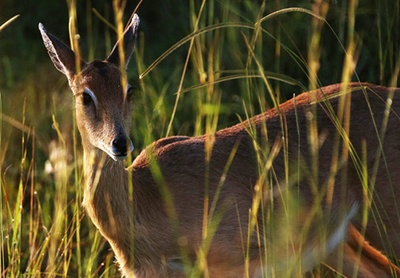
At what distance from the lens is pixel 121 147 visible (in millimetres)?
4922

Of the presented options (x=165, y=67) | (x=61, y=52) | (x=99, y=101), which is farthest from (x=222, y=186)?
(x=165, y=67)

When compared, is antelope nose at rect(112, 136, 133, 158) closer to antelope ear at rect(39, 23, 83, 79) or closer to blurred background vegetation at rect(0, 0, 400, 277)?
antelope ear at rect(39, 23, 83, 79)

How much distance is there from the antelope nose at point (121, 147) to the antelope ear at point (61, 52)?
736 mm

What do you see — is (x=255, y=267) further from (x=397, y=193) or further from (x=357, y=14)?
(x=357, y=14)

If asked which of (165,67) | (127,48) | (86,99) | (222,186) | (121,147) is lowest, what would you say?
(165,67)

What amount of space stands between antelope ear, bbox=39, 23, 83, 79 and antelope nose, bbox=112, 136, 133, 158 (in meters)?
0.74

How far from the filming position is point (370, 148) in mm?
5699

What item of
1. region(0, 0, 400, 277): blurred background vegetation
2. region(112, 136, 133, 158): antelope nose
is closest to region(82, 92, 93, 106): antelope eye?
region(112, 136, 133, 158): antelope nose

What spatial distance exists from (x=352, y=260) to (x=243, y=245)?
1088mm

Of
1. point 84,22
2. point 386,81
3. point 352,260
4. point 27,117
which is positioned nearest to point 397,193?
point 352,260

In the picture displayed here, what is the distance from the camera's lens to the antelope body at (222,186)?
5.29 metres

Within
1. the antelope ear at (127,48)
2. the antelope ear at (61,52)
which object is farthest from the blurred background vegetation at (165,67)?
the antelope ear at (61,52)

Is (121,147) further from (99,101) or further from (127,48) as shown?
(127,48)

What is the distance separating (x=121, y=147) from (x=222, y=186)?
35.0 inches
